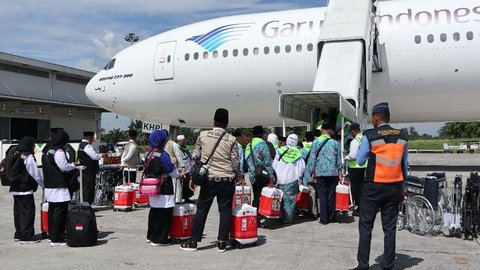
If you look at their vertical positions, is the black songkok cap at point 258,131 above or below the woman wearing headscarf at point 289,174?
above

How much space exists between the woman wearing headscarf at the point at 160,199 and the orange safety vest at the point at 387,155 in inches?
105

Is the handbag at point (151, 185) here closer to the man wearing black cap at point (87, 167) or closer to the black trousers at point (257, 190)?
the black trousers at point (257, 190)

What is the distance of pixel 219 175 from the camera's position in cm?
625

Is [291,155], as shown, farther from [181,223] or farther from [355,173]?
[181,223]

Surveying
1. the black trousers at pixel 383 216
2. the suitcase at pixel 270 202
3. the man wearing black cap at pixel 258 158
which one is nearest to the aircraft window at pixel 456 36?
the man wearing black cap at pixel 258 158

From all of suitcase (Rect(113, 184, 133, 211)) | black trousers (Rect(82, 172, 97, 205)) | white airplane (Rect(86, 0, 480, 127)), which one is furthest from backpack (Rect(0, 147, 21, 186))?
white airplane (Rect(86, 0, 480, 127))

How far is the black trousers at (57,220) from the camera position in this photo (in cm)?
680

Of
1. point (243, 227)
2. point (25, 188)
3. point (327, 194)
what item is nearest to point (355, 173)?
point (327, 194)

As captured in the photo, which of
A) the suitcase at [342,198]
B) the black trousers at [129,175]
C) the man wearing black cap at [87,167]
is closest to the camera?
the suitcase at [342,198]

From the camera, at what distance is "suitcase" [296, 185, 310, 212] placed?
28.3 ft

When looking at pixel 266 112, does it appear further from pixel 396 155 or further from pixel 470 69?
pixel 396 155

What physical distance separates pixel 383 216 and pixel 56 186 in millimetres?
4245

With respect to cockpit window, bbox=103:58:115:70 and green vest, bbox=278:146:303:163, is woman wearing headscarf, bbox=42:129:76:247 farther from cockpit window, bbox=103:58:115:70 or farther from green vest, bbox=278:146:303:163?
cockpit window, bbox=103:58:115:70

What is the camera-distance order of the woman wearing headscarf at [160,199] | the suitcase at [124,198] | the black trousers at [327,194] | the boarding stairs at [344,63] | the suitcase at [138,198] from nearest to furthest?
the woman wearing headscarf at [160,199], the black trousers at [327,194], the suitcase at [124,198], the suitcase at [138,198], the boarding stairs at [344,63]
